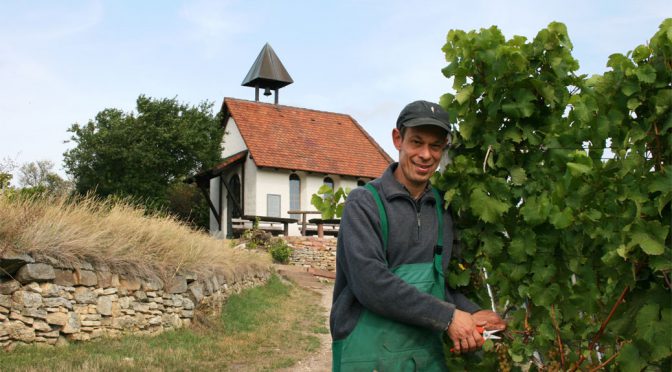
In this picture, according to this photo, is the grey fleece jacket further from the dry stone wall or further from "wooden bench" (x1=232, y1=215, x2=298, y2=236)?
"wooden bench" (x1=232, y1=215, x2=298, y2=236)

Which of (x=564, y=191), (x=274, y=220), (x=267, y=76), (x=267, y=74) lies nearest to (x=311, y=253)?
(x=274, y=220)

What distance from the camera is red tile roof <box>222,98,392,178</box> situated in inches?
1091

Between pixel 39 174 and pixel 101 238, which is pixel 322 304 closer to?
pixel 101 238

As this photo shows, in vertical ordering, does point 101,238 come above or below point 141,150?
below

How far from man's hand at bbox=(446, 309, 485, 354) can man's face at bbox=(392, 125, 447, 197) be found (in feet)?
1.79

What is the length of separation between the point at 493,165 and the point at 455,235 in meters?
0.34

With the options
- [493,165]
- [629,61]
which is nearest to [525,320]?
[493,165]

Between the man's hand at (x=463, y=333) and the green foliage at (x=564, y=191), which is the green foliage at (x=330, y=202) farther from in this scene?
the man's hand at (x=463, y=333)

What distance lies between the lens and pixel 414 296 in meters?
2.41

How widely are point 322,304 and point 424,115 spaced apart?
39.9ft

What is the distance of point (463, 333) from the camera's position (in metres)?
2.47

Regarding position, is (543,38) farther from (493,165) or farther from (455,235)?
(455,235)

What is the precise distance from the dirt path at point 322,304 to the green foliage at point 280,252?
1.18 metres

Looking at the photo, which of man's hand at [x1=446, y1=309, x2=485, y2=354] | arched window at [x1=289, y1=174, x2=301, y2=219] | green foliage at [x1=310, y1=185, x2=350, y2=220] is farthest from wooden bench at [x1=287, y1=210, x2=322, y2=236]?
man's hand at [x1=446, y1=309, x2=485, y2=354]
